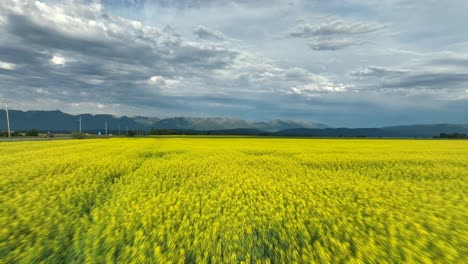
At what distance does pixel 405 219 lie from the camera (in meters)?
5.54

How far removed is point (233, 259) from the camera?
13.7 ft

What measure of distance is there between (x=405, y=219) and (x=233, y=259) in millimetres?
3655

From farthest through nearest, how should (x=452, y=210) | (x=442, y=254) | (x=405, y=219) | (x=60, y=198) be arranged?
(x=60, y=198) < (x=452, y=210) < (x=405, y=219) < (x=442, y=254)

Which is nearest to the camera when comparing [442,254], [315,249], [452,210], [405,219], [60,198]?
[442,254]

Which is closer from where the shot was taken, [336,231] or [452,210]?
[336,231]

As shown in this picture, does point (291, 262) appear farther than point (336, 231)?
No

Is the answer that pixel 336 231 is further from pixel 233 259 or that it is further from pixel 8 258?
pixel 8 258

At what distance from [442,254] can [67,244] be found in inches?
231

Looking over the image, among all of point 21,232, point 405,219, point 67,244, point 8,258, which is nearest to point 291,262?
point 405,219

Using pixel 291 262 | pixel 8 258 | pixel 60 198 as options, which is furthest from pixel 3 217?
→ pixel 291 262

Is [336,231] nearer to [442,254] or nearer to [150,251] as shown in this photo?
[442,254]

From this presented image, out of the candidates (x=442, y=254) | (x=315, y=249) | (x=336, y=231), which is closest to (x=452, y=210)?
(x=442, y=254)

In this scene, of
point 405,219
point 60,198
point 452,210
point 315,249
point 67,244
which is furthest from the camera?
point 60,198

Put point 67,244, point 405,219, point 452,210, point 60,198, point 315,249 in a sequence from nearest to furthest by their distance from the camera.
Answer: point 315,249
point 67,244
point 405,219
point 452,210
point 60,198
